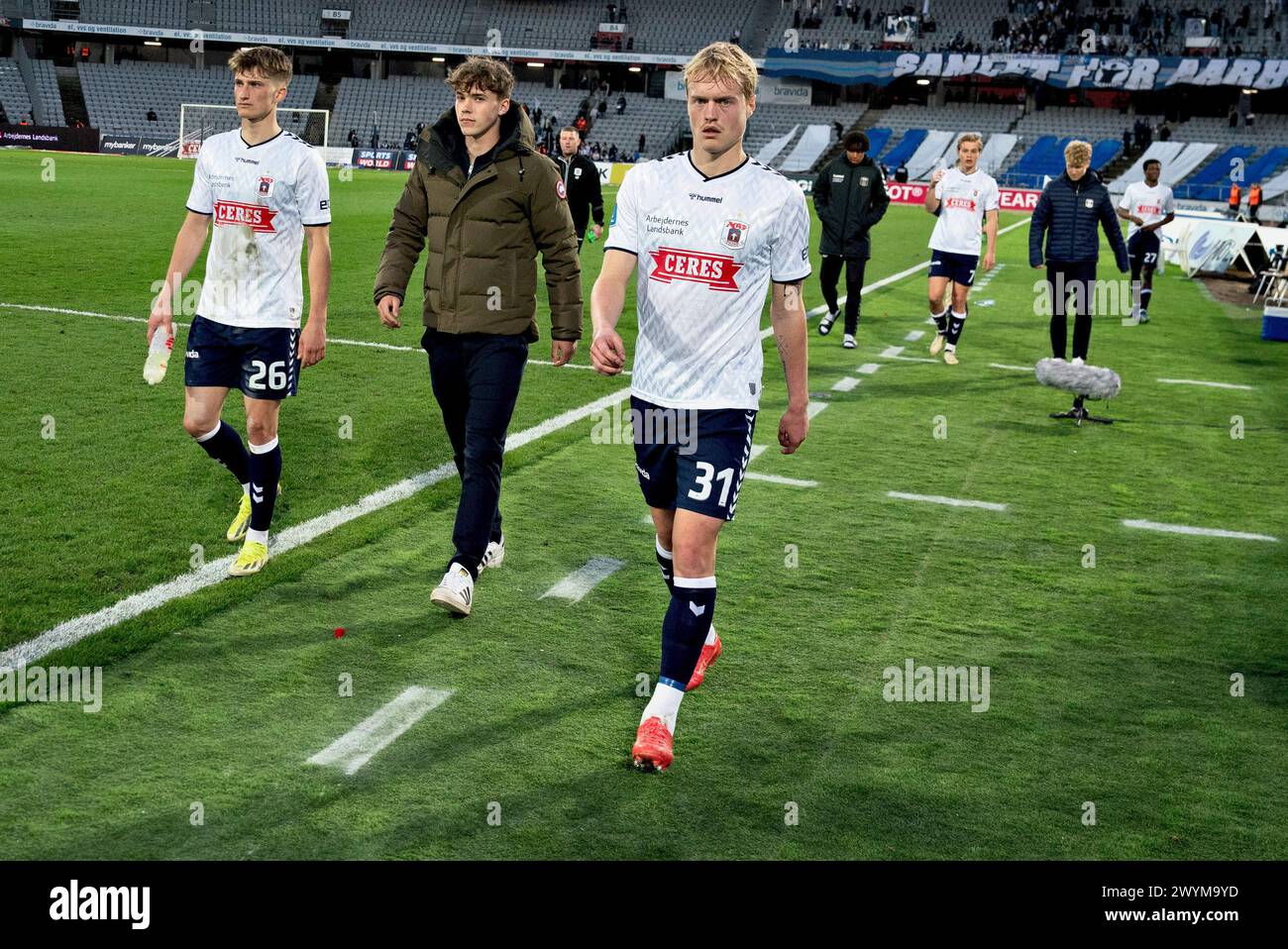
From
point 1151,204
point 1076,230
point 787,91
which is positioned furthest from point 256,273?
point 787,91

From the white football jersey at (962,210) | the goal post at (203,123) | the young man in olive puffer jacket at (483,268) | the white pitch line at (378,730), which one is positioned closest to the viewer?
the white pitch line at (378,730)

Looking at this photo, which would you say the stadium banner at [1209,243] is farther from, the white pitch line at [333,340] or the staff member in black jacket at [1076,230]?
the white pitch line at [333,340]

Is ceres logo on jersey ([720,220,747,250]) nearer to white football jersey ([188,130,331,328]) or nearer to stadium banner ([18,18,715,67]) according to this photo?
white football jersey ([188,130,331,328])

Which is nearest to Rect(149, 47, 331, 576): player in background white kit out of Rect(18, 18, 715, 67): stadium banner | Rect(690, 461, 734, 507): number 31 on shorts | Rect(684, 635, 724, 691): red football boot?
Rect(684, 635, 724, 691): red football boot

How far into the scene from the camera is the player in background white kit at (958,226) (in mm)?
12516

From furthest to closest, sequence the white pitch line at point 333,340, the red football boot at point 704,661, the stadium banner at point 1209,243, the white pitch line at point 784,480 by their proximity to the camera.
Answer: the stadium banner at point 1209,243
the white pitch line at point 333,340
the white pitch line at point 784,480
the red football boot at point 704,661

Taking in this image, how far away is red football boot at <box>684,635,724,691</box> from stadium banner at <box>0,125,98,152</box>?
49.9 meters

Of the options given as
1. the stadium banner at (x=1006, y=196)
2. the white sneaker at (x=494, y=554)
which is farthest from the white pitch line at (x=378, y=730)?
the stadium banner at (x=1006, y=196)

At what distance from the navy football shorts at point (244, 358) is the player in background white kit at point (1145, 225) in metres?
13.6

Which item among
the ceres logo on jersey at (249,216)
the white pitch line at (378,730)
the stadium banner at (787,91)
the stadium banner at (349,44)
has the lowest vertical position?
the white pitch line at (378,730)

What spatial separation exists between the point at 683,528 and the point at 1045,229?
8.57m

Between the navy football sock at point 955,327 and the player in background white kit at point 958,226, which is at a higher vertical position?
the player in background white kit at point 958,226
